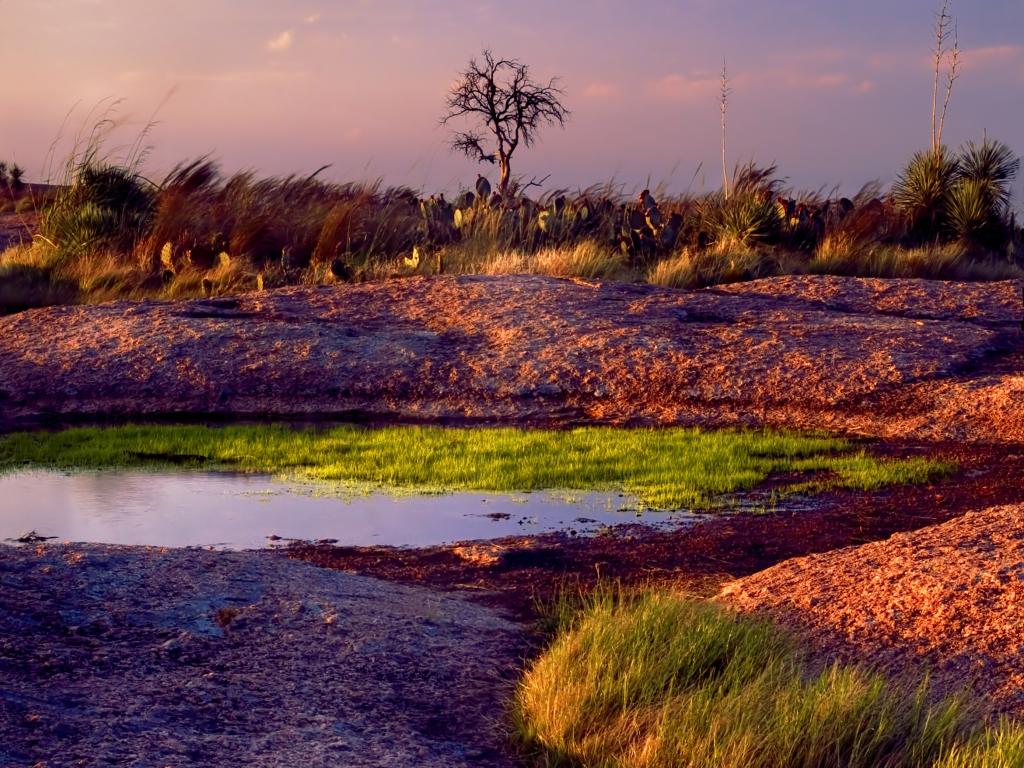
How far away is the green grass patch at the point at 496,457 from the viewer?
26.5 feet

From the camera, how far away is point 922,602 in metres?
4.59

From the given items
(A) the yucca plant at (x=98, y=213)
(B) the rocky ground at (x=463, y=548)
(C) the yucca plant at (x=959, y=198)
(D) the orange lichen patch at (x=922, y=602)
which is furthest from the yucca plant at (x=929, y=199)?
(D) the orange lichen patch at (x=922, y=602)

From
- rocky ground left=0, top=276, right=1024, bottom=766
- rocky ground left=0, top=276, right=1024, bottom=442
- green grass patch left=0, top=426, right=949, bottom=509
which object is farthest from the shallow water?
Answer: rocky ground left=0, top=276, right=1024, bottom=442

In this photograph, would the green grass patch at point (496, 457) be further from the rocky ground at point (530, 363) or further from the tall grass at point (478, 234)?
the tall grass at point (478, 234)

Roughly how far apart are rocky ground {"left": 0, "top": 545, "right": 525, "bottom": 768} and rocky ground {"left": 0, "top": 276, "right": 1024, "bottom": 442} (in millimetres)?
5634

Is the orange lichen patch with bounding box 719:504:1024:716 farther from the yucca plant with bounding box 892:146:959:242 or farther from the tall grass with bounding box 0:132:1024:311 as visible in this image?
the yucca plant with bounding box 892:146:959:242

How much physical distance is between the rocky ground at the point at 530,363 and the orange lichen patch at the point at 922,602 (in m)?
4.69

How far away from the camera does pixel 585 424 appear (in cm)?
1034

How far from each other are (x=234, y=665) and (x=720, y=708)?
1580 mm

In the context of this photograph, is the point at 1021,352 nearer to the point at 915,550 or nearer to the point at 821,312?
the point at 821,312

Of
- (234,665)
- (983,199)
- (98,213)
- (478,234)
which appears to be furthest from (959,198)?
(234,665)

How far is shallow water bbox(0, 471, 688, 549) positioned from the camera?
6691 mm

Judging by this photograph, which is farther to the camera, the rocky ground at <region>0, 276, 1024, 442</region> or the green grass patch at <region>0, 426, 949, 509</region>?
the rocky ground at <region>0, 276, 1024, 442</region>

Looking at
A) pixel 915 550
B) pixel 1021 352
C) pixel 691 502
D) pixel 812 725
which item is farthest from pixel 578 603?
pixel 1021 352
